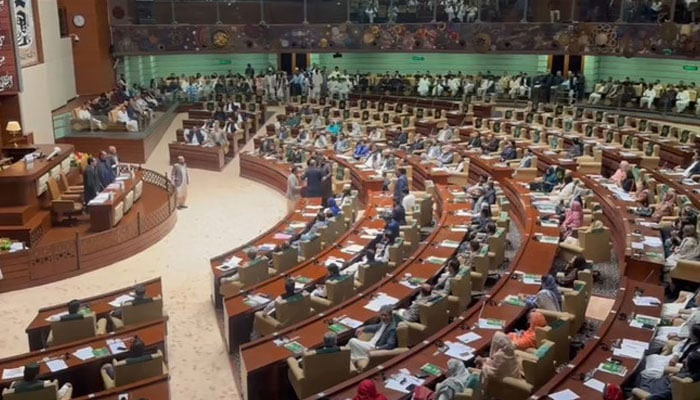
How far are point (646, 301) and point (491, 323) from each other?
7.56 ft

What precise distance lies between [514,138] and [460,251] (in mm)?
10614

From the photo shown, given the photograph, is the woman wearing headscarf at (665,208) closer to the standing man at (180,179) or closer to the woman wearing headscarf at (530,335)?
the woman wearing headscarf at (530,335)

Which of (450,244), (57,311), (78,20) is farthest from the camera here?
(78,20)

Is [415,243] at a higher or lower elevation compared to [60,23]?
lower

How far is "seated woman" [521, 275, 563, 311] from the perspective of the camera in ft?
32.9

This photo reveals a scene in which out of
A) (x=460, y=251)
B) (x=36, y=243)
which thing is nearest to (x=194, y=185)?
(x=36, y=243)

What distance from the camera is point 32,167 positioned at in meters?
15.8

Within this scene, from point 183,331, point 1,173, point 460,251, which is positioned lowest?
point 183,331

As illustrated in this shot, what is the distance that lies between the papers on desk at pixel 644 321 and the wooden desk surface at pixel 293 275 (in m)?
4.66

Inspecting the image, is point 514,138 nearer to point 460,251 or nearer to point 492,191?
point 492,191

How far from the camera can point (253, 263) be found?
11945mm

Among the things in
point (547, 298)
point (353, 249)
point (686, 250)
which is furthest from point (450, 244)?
point (686, 250)

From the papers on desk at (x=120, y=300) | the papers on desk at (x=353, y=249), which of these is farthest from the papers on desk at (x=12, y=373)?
the papers on desk at (x=353, y=249)

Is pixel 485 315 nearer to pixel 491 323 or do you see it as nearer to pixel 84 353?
pixel 491 323
